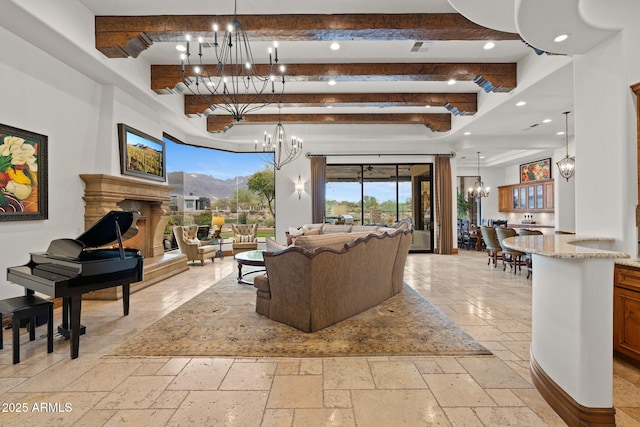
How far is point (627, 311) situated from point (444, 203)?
6.53 metres

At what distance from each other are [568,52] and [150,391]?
4723 millimetres

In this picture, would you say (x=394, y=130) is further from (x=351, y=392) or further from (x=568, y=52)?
(x=351, y=392)

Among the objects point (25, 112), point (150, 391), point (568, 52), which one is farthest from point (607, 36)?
point (25, 112)

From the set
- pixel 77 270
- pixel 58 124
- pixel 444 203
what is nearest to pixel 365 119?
pixel 444 203

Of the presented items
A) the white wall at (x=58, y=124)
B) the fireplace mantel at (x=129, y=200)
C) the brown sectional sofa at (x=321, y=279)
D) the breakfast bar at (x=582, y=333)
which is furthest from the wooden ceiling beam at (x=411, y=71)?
the breakfast bar at (x=582, y=333)

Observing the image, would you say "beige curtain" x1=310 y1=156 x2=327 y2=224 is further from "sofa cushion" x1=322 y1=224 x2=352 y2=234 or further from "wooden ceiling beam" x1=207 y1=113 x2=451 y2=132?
"sofa cushion" x1=322 y1=224 x2=352 y2=234

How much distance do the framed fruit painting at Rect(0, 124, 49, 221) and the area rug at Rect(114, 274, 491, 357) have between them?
2.05 m

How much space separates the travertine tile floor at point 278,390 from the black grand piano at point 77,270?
15.5 inches

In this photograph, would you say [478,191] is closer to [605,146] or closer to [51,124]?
[605,146]

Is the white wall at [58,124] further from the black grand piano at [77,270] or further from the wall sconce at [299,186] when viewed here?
the wall sconce at [299,186]

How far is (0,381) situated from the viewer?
228cm

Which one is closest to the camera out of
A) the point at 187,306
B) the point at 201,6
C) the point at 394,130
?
the point at 201,6

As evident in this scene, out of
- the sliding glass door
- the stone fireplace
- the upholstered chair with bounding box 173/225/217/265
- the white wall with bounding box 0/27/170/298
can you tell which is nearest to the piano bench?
the white wall with bounding box 0/27/170/298

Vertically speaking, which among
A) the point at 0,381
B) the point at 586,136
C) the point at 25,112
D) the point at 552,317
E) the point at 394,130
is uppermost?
the point at 394,130
